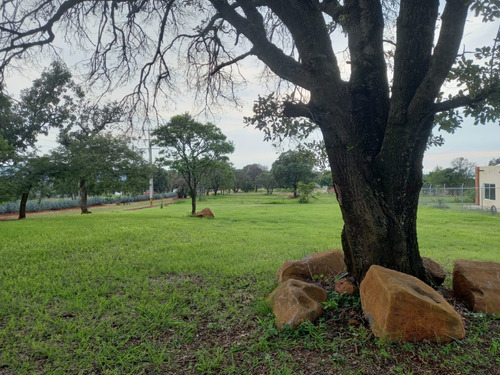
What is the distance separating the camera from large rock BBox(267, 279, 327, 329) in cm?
272

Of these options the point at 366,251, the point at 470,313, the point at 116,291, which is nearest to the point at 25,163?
the point at 116,291

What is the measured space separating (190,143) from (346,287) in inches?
566

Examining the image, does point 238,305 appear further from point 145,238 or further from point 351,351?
point 145,238

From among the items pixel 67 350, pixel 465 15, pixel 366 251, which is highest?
pixel 465 15

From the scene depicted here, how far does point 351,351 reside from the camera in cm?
236

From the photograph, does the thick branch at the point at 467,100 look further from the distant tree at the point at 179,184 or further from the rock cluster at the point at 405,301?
the distant tree at the point at 179,184

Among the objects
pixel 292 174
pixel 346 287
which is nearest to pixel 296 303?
pixel 346 287

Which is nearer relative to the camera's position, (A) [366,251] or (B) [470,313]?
(B) [470,313]

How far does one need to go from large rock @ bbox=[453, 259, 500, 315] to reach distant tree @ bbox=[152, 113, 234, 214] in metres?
14.0

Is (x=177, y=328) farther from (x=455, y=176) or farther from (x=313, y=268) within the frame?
(x=455, y=176)

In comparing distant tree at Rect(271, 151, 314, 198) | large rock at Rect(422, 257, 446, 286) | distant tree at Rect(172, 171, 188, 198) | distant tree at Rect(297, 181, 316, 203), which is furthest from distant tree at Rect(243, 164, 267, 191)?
large rock at Rect(422, 257, 446, 286)

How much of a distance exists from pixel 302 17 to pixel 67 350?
3.94m

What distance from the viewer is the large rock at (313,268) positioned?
12.7 ft

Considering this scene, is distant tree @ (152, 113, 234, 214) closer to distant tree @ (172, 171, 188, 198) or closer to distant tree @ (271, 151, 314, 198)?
distant tree @ (271, 151, 314, 198)
